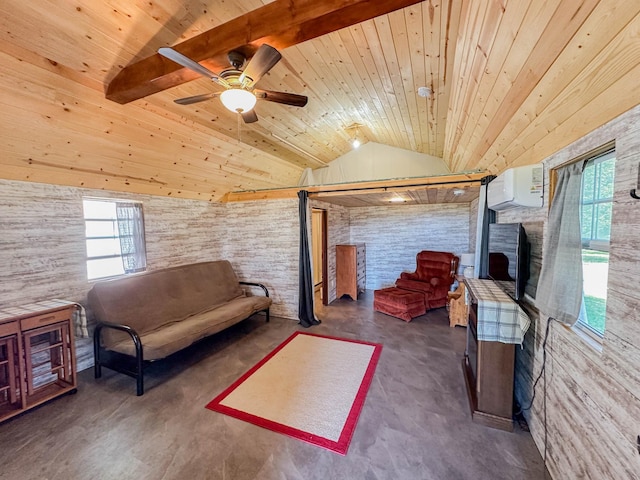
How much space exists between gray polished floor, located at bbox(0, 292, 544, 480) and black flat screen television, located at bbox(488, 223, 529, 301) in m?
1.05

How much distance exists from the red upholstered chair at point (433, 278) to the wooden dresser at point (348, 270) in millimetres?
879

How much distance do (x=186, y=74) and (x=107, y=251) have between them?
8.32 feet

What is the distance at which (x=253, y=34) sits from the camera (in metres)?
1.64

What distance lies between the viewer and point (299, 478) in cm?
162

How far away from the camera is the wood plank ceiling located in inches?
47.1

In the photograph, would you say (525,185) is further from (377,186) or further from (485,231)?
(377,186)

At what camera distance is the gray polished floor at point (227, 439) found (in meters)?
1.67

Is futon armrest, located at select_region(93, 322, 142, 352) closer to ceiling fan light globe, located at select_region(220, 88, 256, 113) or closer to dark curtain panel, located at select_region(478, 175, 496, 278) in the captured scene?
ceiling fan light globe, located at select_region(220, 88, 256, 113)

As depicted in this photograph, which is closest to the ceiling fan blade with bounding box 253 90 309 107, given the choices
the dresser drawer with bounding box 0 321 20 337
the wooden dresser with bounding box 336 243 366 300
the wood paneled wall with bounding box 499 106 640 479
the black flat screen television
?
the wood paneled wall with bounding box 499 106 640 479

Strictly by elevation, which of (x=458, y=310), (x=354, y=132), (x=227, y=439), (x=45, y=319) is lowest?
(x=227, y=439)

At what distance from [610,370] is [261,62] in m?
2.27

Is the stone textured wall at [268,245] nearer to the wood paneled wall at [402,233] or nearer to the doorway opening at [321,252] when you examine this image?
the doorway opening at [321,252]

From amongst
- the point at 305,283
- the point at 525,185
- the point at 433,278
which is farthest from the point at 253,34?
the point at 433,278

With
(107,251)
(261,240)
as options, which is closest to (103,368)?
(107,251)
